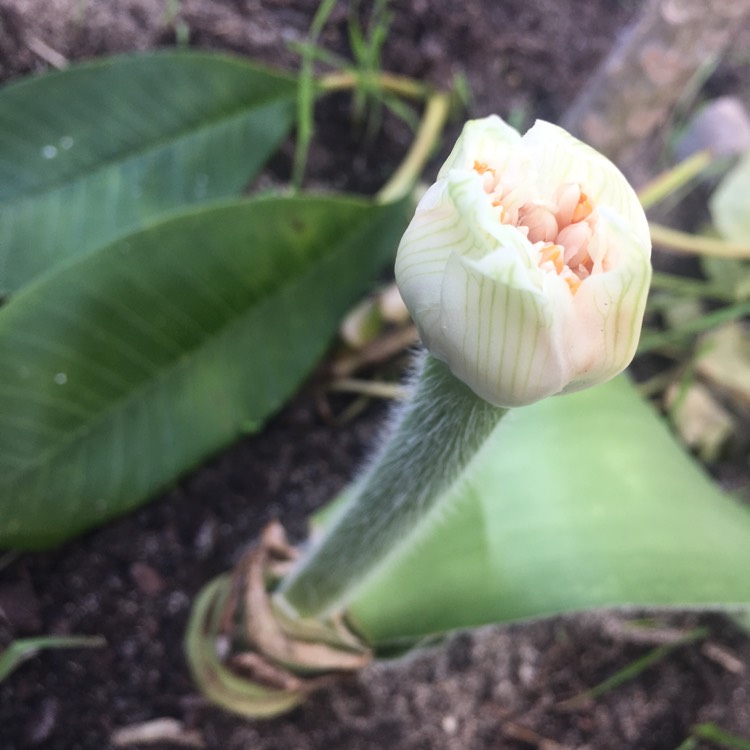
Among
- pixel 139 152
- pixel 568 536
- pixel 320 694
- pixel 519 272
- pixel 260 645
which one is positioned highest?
pixel 519 272

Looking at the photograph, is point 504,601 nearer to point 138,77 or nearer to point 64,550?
point 64,550

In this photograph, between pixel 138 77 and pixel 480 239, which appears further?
pixel 138 77

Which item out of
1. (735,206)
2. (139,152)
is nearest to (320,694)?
(139,152)

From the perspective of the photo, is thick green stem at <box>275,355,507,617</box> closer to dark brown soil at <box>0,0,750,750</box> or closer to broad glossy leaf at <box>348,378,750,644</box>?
broad glossy leaf at <box>348,378,750,644</box>

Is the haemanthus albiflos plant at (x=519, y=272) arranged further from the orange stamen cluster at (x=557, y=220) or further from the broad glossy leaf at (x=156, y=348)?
the broad glossy leaf at (x=156, y=348)

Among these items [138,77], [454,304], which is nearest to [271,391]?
[138,77]

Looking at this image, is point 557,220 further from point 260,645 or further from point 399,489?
point 260,645

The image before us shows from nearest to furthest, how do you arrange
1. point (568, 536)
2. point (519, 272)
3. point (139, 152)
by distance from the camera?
point (519, 272) → point (568, 536) → point (139, 152)
